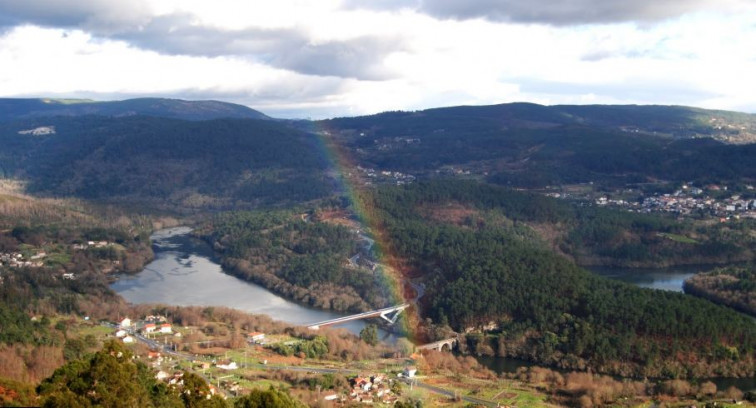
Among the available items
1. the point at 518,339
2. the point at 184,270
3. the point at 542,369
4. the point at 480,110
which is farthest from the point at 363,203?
the point at 480,110

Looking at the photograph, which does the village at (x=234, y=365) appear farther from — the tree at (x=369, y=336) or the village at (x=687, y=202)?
the village at (x=687, y=202)

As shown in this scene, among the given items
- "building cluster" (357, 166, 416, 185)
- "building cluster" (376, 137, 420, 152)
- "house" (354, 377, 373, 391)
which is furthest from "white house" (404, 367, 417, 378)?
"building cluster" (376, 137, 420, 152)

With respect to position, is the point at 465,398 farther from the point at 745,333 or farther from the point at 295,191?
the point at 295,191

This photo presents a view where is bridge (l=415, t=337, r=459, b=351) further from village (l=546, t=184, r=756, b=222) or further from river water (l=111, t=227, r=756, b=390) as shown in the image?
village (l=546, t=184, r=756, b=222)

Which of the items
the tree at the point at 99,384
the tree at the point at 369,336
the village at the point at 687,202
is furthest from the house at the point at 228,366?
the village at the point at 687,202

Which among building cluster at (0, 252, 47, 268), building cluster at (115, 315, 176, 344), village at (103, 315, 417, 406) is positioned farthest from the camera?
building cluster at (0, 252, 47, 268)

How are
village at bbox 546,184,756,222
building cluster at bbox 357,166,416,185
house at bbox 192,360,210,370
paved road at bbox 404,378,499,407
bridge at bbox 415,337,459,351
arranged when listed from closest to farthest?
paved road at bbox 404,378,499,407 < house at bbox 192,360,210,370 < bridge at bbox 415,337,459,351 < village at bbox 546,184,756,222 < building cluster at bbox 357,166,416,185
